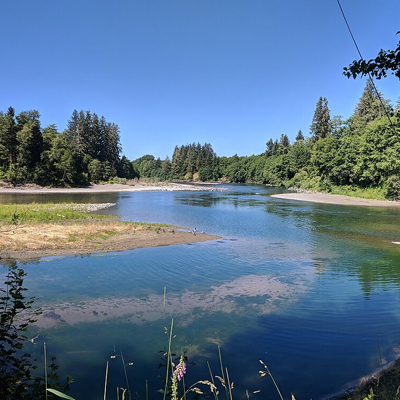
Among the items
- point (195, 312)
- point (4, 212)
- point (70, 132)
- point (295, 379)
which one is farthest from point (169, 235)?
point (70, 132)

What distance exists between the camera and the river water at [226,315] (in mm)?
6078

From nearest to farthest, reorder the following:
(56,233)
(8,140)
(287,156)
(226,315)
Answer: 1. (226,315)
2. (56,233)
3. (8,140)
4. (287,156)

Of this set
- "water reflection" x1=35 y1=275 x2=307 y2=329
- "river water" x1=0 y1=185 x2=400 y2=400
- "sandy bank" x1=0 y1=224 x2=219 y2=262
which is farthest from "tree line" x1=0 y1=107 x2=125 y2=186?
"water reflection" x1=35 y1=275 x2=307 y2=329

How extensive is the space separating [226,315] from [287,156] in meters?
103

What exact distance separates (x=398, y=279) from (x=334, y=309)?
521cm

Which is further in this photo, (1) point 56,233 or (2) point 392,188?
(2) point 392,188

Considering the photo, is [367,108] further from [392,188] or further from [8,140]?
[8,140]

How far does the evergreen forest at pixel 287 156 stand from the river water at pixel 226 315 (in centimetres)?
939

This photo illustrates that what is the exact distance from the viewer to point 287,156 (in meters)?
106

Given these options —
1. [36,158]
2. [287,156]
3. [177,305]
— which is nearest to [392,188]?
[177,305]

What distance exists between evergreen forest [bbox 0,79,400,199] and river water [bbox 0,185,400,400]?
→ 9.39m

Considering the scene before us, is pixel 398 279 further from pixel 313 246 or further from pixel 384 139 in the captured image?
pixel 384 139

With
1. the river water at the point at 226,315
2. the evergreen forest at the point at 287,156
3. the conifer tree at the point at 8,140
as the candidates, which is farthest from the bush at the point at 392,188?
the conifer tree at the point at 8,140

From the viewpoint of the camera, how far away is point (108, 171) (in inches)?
4016
